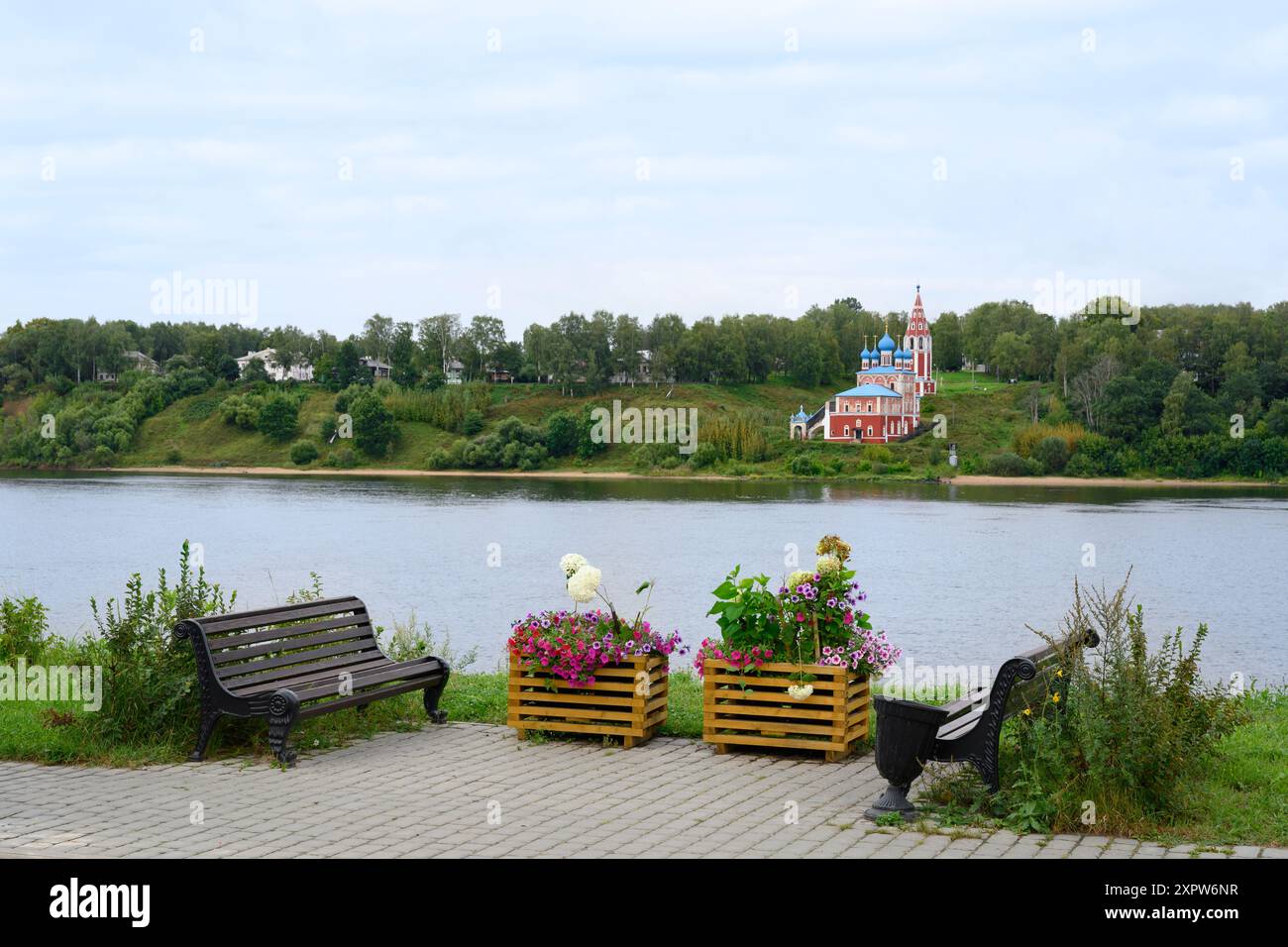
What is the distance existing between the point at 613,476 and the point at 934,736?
3641 inches

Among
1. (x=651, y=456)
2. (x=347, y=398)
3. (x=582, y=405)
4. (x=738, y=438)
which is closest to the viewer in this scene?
(x=651, y=456)

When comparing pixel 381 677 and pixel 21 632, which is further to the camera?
pixel 21 632

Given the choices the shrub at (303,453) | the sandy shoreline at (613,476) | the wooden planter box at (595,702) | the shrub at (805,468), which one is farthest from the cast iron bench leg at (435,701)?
the shrub at (303,453)

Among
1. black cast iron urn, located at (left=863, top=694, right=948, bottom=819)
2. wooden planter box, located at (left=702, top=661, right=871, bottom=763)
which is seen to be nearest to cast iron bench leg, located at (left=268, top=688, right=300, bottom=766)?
wooden planter box, located at (left=702, top=661, right=871, bottom=763)

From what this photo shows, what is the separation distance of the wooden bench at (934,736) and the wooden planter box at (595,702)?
2146 mm

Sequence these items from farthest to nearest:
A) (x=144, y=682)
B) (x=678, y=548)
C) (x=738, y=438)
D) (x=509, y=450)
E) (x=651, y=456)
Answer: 1. (x=509, y=450)
2. (x=738, y=438)
3. (x=651, y=456)
4. (x=678, y=548)
5. (x=144, y=682)

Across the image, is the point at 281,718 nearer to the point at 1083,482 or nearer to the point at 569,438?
the point at 1083,482

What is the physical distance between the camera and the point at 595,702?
8523mm

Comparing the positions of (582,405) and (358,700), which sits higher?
(582,405)

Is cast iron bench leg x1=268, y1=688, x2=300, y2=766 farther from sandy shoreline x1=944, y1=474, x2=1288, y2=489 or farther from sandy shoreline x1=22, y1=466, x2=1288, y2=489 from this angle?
sandy shoreline x1=944, y1=474, x2=1288, y2=489

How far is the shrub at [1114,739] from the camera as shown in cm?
629

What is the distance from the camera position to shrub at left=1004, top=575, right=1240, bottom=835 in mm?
6285

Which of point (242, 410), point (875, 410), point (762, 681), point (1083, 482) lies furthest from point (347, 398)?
point (762, 681)
